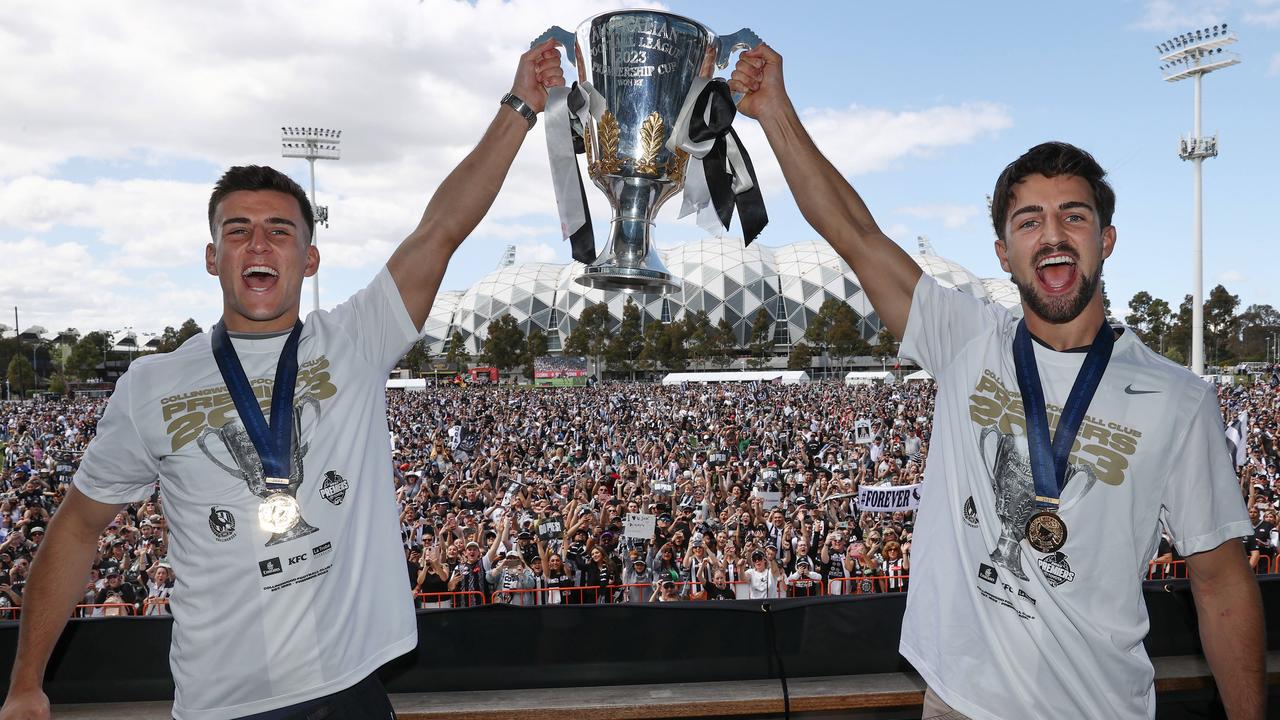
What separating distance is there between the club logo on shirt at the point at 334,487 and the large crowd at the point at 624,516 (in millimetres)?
A: 3816

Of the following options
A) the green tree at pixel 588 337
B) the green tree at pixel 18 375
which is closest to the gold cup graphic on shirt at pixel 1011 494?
the green tree at pixel 588 337

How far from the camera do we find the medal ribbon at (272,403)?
1646mm

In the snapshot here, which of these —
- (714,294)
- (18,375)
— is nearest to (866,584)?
(714,294)

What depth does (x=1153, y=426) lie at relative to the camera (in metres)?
1.54

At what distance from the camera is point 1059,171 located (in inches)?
65.4

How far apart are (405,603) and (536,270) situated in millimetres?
93049

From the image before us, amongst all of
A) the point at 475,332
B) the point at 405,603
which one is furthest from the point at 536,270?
the point at 405,603

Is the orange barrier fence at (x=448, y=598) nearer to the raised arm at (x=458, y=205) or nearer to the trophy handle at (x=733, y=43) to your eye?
the raised arm at (x=458, y=205)

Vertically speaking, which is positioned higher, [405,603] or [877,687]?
[405,603]

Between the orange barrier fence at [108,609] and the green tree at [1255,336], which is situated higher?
the green tree at [1255,336]

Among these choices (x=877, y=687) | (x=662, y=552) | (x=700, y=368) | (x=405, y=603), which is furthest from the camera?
(x=700, y=368)

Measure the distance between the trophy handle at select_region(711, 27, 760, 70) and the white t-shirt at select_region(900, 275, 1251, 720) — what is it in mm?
1245

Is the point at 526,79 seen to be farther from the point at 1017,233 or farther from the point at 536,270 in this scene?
the point at 536,270

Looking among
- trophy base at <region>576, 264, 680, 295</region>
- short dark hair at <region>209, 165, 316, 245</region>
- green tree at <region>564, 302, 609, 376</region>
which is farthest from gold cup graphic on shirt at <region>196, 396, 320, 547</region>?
green tree at <region>564, 302, 609, 376</region>
